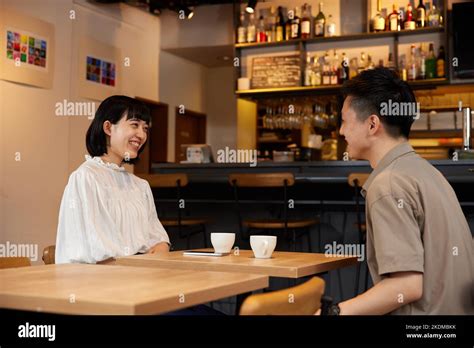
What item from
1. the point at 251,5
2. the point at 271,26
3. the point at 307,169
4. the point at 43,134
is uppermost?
the point at 251,5

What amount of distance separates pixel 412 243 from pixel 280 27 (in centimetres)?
538

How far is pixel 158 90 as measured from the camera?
305 inches

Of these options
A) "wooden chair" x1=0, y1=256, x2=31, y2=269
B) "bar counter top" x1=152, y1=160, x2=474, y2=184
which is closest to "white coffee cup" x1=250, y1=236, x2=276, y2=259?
"wooden chair" x1=0, y1=256, x2=31, y2=269

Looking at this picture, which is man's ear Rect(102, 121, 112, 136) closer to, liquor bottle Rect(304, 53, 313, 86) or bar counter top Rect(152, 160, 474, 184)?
bar counter top Rect(152, 160, 474, 184)

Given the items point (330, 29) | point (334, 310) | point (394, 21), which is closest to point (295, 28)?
point (330, 29)

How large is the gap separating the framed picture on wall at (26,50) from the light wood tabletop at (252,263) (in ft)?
12.6

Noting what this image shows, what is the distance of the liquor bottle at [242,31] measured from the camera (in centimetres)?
680

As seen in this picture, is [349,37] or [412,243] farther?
[349,37]

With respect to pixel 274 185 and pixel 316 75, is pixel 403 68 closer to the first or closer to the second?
pixel 316 75

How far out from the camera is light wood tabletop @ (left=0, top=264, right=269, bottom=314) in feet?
3.83

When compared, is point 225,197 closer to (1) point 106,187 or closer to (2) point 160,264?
(1) point 106,187

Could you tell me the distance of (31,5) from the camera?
5.75 meters

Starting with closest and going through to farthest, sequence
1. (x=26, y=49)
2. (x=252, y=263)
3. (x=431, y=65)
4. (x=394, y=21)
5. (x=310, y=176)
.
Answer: (x=252, y=263)
(x=310, y=176)
(x=26, y=49)
(x=431, y=65)
(x=394, y=21)

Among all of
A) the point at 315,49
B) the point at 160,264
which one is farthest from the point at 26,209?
the point at 160,264
